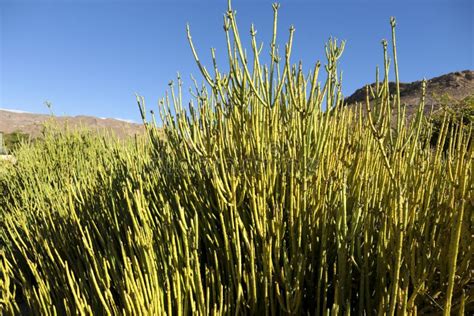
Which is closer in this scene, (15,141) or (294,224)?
(294,224)

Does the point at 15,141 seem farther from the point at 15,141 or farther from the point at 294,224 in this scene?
the point at 294,224

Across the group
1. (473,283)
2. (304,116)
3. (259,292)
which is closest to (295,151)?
(304,116)

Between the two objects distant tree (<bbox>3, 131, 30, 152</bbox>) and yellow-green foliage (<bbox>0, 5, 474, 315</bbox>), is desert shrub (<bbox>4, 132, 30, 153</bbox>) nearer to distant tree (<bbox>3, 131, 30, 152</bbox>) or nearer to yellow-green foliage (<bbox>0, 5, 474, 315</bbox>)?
distant tree (<bbox>3, 131, 30, 152</bbox>)

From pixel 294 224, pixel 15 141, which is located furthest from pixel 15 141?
pixel 294 224

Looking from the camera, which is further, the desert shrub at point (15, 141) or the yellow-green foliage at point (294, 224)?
the desert shrub at point (15, 141)

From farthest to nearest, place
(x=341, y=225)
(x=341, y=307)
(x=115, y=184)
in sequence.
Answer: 1. (x=115, y=184)
2. (x=341, y=225)
3. (x=341, y=307)

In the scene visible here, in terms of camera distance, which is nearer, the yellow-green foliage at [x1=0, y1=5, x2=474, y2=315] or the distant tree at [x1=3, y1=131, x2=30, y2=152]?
the yellow-green foliage at [x1=0, y1=5, x2=474, y2=315]

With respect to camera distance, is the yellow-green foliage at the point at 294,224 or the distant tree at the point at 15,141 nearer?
the yellow-green foliage at the point at 294,224

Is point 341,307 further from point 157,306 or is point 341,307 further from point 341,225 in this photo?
point 157,306

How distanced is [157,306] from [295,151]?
0.91m

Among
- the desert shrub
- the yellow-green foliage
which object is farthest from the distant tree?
the yellow-green foliage

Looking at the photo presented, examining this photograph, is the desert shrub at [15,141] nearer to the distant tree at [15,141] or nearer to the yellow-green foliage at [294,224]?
the distant tree at [15,141]

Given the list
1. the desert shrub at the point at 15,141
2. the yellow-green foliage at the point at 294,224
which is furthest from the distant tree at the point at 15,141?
the yellow-green foliage at the point at 294,224

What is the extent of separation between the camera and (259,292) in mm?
1591
